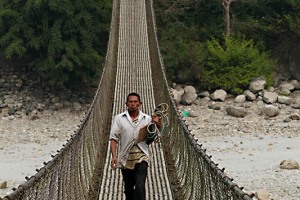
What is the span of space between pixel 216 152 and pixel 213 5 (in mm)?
9038

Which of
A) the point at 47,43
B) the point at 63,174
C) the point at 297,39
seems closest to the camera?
the point at 63,174

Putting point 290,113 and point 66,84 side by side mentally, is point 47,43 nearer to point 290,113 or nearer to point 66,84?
point 66,84

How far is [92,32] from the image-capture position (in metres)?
20.5

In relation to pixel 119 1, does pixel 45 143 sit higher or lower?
lower

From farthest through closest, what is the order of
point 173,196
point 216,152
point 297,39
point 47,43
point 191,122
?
1. point 297,39
2. point 47,43
3. point 191,122
4. point 216,152
5. point 173,196

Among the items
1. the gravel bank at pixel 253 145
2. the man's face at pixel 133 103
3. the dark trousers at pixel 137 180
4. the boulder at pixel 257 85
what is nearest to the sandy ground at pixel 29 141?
the gravel bank at pixel 253 145

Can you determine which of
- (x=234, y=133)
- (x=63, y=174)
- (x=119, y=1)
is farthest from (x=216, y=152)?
(x=63, y=174)

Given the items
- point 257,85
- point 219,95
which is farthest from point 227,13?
point 219,95

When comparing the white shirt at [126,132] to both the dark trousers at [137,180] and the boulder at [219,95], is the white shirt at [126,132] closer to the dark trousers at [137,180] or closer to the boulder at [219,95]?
the dark trousers at [137,180]

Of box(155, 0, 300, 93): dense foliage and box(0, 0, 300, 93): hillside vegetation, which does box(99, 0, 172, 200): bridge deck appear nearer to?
box(0, 0, 300, 93): hillside vegetation

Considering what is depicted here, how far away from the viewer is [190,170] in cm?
649

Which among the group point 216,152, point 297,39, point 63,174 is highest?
point 297,39

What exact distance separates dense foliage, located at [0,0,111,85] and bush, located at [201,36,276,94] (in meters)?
3.57

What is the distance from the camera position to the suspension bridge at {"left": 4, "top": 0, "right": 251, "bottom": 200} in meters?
4.83
